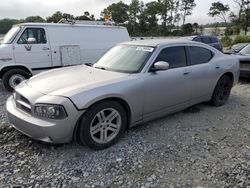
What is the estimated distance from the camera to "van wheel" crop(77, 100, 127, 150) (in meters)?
3.64

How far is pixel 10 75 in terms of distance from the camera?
7555mm

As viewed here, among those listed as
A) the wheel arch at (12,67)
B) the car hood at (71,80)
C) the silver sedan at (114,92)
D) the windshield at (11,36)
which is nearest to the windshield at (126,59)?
the silver sedan at (114,92)

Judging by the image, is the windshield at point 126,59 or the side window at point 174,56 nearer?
the windshield at point 126,59

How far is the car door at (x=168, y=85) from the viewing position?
433 centimetres

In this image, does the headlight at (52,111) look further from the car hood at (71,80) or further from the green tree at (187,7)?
the green tree at (187,7)

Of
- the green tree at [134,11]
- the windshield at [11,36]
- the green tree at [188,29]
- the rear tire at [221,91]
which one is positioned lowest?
the rear tire at [221,91]

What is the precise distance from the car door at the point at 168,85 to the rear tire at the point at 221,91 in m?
1.08

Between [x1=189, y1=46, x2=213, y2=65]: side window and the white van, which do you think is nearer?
[x1=189, y1=46, x2=213, y2=65]: side window

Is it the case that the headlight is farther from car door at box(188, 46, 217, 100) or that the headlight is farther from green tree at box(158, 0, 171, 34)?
green tree at box(158, 0, 171, 34)

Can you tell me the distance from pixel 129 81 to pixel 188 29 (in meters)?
50.4

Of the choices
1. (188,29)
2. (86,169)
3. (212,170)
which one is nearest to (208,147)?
(212,170)

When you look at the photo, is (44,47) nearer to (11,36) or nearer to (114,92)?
(11,36)

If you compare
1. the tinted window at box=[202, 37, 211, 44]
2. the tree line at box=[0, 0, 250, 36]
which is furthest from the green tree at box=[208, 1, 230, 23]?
the tinted window at box=[202, 37, 211, 44]

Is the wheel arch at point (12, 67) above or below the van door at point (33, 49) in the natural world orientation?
below
